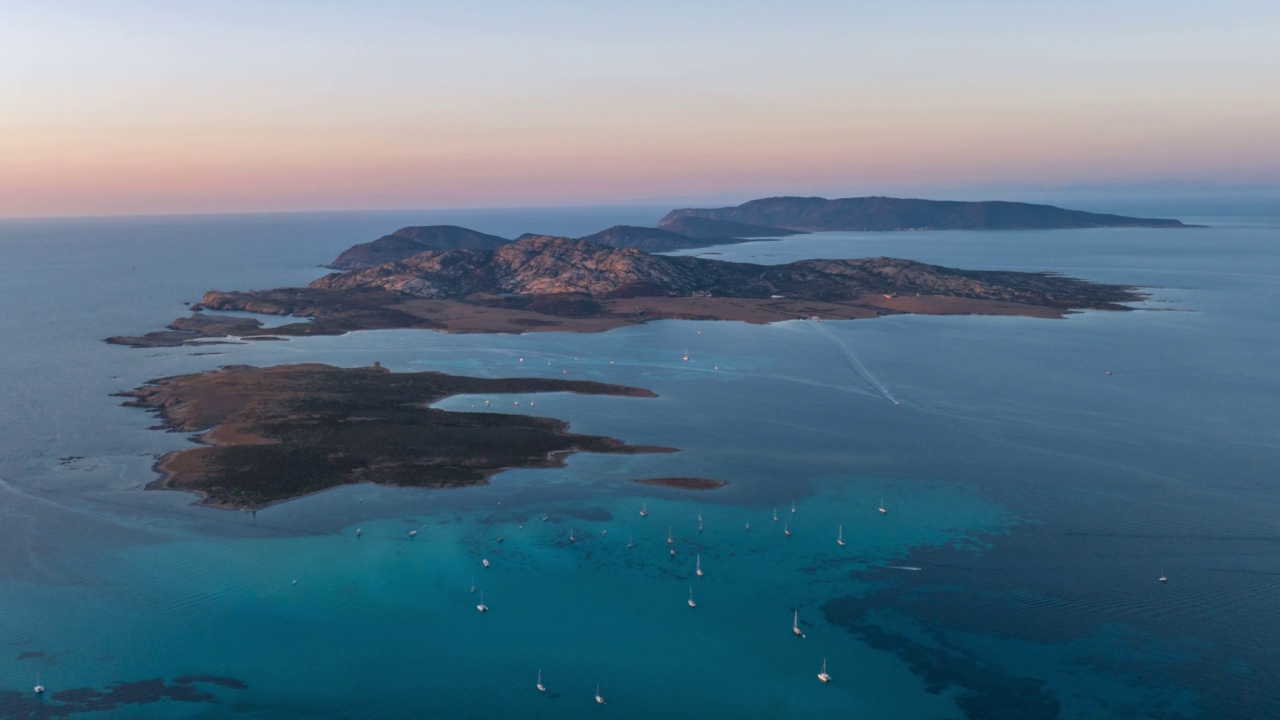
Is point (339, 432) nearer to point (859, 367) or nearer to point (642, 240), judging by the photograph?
point (859, 367)

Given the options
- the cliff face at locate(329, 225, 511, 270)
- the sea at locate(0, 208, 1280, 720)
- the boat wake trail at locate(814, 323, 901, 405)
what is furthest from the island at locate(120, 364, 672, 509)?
the cliff face at locate(329, 225, 511, 270)

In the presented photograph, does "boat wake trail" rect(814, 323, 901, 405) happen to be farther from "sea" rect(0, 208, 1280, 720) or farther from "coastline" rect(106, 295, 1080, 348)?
"coastline" rect(106, 295, 1080, 348)

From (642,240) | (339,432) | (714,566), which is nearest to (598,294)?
(339,432)

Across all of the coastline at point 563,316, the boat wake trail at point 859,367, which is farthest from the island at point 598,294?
the boat wake trail at point 859,367

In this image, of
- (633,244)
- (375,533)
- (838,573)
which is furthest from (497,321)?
(633,244)

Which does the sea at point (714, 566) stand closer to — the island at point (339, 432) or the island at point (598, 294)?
the island at point (339, 432)

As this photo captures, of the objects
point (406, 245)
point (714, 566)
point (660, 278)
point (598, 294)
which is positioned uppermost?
point (406, 245)

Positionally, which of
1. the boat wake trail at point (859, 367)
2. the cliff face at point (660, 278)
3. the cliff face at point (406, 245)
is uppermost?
the cliff face at point (406, 245)
